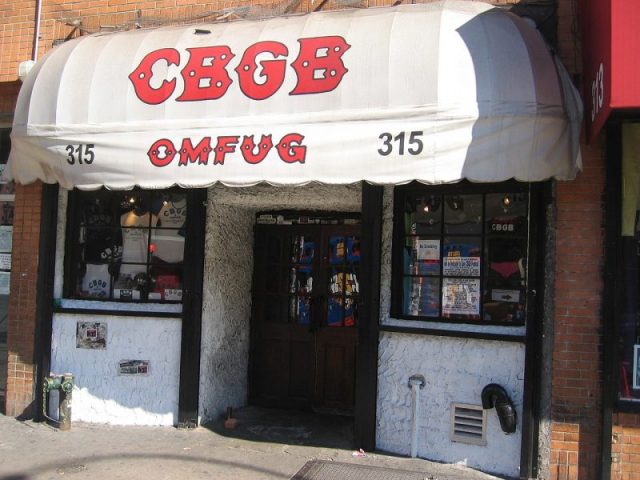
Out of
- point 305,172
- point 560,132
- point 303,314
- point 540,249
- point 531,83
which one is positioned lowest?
point 303,314

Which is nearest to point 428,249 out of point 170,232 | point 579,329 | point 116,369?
point 579,329

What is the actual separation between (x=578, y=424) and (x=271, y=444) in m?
2.80

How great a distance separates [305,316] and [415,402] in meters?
2.00

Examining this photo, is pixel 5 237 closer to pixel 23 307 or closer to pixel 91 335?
pixel 23 307

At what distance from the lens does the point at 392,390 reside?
18.6ft

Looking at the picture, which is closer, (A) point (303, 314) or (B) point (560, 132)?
(B) point (560, 132)

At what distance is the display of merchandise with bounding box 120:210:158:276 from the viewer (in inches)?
261

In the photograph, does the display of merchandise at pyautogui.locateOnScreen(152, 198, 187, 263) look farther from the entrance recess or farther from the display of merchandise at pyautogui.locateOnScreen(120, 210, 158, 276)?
the entrance recess

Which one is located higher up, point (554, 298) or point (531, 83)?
point (531, 83)

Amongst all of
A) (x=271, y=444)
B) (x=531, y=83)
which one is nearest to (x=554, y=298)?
(x=531, y=83)

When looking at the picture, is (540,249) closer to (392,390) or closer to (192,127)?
(392,390)

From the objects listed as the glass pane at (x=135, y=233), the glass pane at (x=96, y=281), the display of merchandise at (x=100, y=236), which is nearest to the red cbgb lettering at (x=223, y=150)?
the glass pane at (x=135, y=233)

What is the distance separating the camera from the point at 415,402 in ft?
18.0

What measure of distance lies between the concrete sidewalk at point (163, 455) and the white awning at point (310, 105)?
245 cm
